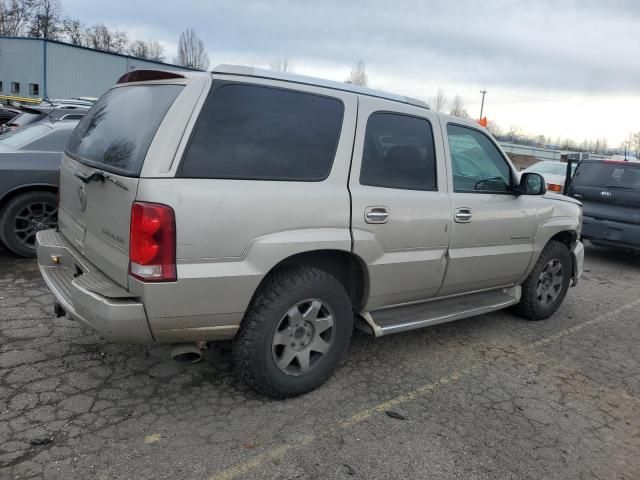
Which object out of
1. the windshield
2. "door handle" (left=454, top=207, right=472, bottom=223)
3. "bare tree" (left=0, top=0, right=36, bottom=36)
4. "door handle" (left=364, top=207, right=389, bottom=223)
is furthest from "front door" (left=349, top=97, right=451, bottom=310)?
"bare tree" (left=0, top=0, right=36, bottom=36)

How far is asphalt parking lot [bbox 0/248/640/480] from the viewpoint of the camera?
271 centimetres

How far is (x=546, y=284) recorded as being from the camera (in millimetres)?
5234

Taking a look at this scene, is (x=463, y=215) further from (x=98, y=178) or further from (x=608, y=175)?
(x=608, y=175)

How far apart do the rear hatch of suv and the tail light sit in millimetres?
91

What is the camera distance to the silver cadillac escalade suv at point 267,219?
2.72m

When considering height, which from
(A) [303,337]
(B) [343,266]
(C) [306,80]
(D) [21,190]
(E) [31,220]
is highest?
(C) [306,80]

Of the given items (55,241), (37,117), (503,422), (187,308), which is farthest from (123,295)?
(37,117)

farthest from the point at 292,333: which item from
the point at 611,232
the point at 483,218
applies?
the point at 611,232

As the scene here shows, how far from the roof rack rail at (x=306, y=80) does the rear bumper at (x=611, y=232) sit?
214 inches

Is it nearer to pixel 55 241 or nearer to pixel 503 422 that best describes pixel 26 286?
pixel 55 241

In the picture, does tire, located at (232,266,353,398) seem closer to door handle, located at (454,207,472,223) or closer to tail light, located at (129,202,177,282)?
tail light, located at (129,202,177,282)

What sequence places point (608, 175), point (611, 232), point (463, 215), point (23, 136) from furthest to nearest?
point (608, 175), point (611, 232), point (23, 136), point (463, 215)

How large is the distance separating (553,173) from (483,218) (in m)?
9.82

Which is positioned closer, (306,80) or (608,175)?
(306,80)
